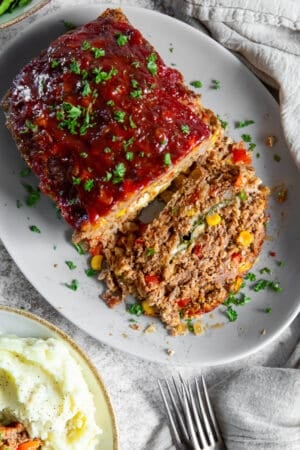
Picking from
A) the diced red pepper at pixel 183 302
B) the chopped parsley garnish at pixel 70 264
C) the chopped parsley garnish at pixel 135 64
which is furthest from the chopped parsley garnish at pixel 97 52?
the diced red pepper at pixel 183 302

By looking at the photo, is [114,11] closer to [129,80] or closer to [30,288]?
[129,80]

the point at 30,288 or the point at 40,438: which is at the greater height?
the point at 30,288

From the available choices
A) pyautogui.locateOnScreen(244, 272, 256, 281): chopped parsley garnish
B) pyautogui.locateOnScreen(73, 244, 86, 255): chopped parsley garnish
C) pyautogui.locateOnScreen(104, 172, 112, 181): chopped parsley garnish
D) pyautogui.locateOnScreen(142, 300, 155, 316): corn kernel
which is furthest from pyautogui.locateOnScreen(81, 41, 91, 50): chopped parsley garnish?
pyautogui.locateOnScreen(244, 272, 256, 281): chopped parsley garnish

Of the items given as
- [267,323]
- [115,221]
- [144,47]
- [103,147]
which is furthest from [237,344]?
[144,47]

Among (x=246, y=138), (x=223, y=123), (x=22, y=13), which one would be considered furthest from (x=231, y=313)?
(x=22, y=13)

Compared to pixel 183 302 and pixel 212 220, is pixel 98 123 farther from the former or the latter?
pixel 183 302
